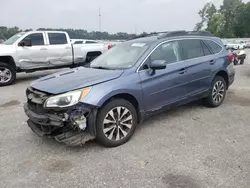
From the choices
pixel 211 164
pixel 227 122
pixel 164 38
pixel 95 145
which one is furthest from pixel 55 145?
pixel 227 122

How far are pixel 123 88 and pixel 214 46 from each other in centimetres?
288

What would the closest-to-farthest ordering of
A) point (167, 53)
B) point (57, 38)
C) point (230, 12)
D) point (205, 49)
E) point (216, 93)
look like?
1. point (167, 53)
2. point (205, 49)
3. point (216, 93)
4. point (57, 38)
5. point (230, 12)

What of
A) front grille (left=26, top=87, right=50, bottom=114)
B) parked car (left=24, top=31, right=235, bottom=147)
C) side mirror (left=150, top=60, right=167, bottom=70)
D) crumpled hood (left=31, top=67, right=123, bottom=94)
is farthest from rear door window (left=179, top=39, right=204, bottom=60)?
front grille (left=26, top=87, right=50, bottom=114)

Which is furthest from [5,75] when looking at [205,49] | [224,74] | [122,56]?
[224,74]

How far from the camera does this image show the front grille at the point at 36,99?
367cm

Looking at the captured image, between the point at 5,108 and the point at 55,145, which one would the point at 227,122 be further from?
the point at 5,108

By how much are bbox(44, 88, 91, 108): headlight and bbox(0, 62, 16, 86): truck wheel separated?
6301 millimetres

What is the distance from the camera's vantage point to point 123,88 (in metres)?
3.87

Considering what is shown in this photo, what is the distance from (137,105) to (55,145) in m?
1.41

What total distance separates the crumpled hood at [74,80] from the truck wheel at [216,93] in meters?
2.47

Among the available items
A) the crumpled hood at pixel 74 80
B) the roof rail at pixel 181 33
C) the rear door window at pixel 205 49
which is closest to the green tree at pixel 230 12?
the roof rail at pixel 181 33

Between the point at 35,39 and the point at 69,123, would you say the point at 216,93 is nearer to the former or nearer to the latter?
the point at 69,123

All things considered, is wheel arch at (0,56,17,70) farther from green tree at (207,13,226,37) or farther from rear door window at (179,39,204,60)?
green tree at (207,13,226,37)

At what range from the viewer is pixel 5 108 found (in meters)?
6.19
